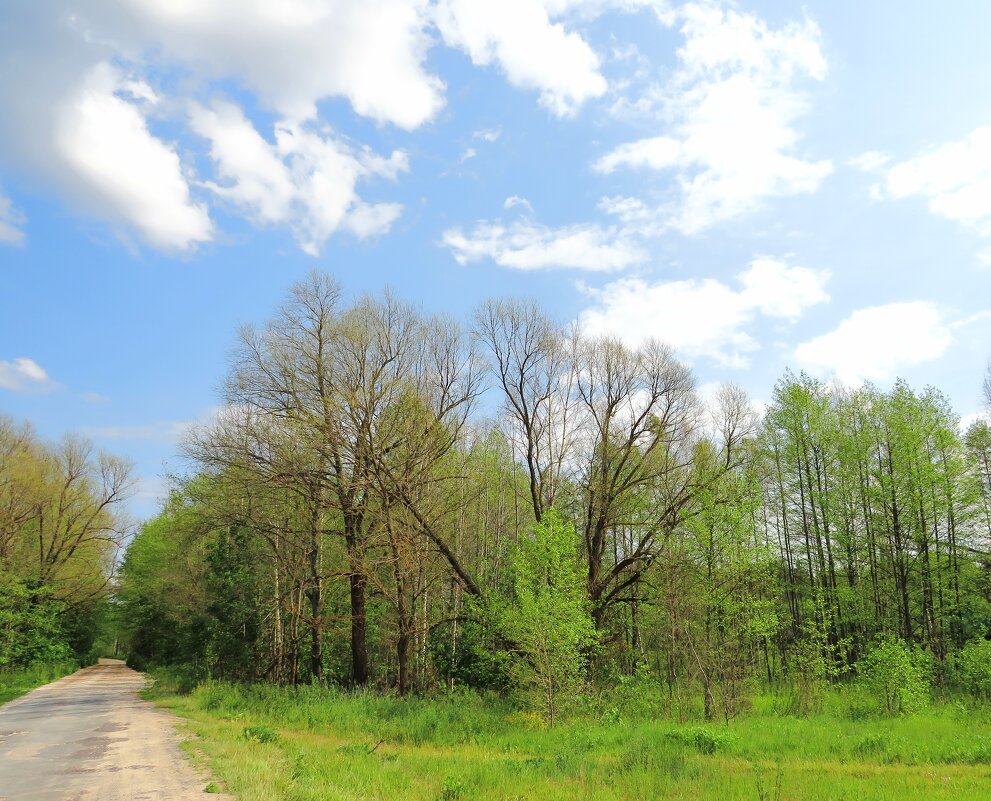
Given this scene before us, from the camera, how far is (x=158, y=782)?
375 inches

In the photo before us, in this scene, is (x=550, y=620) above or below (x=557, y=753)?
above

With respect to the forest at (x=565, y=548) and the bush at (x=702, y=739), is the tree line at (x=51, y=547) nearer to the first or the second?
the forest at (x=565, y=548)

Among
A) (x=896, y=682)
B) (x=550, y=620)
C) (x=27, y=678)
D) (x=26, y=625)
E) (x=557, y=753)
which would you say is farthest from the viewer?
(x=26, y=625)

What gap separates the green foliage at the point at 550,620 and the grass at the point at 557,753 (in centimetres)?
113

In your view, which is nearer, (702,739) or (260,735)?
(702,739)

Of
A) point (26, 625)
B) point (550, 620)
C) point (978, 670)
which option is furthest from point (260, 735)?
point (26, 625)

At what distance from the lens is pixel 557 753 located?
13.5 m

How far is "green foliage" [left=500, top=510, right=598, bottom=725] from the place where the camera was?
56.8 ft

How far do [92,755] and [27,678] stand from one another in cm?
2795

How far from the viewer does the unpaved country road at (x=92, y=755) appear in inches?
352

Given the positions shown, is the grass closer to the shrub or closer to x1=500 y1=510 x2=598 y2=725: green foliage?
the shrub

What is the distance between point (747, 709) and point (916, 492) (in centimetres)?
1535

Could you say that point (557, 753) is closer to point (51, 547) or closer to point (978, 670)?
point (978, 670)

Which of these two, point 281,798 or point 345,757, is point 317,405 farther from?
point 281,798
